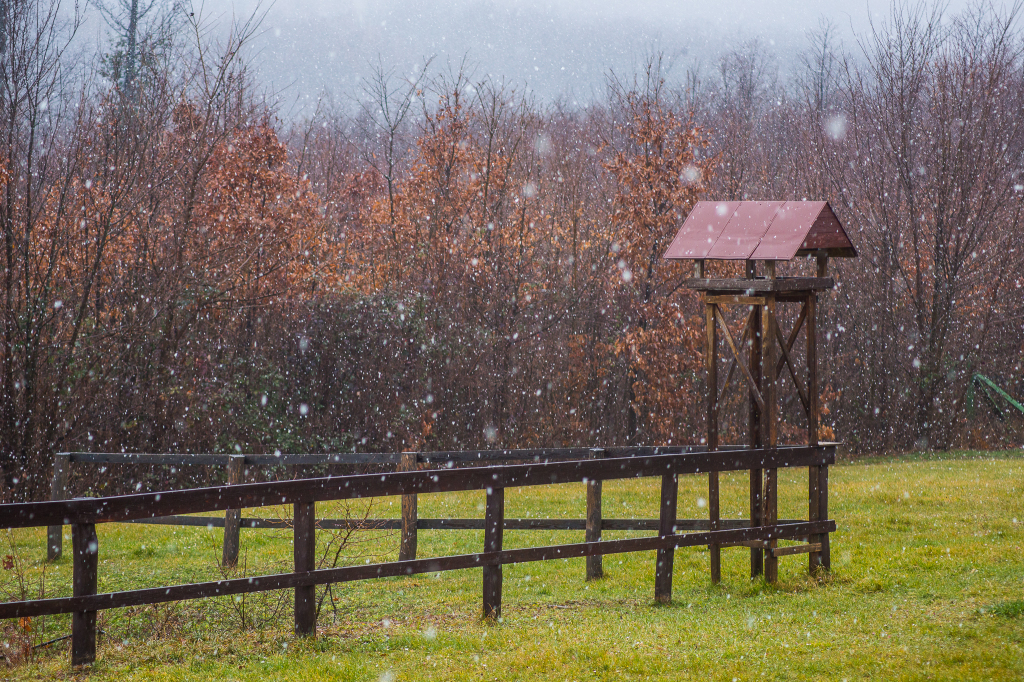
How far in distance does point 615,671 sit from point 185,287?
476 inches

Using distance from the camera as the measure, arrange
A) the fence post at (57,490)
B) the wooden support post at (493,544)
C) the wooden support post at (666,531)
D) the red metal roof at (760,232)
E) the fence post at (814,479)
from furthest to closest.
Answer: the fence post at (57,490)
the fence post at (814,479)
the red metal roof at (760,232)
the wooden support post at (666,531)
the wooden support post at (493,544)

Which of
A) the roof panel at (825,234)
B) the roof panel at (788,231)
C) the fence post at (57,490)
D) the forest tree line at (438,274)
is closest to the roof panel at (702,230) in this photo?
the roof panel at (788,231)

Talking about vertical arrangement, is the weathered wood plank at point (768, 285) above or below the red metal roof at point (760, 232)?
below

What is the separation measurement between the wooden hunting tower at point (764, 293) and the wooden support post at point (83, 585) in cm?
472

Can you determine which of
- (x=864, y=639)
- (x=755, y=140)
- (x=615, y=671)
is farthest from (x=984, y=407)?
(x=755, y=140)

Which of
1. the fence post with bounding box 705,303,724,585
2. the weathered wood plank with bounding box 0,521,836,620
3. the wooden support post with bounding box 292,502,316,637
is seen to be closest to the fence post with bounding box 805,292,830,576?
the fence post with bounding box 705,303,724,585

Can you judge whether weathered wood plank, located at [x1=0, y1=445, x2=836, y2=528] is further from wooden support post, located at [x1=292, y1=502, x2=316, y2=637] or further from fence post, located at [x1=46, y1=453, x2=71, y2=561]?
fence post, located at [x1=46, y1=453, x2=71, y2=561]

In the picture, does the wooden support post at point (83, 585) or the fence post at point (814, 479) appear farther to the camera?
the fence post at point (814, 479)

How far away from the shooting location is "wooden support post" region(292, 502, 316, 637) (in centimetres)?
576

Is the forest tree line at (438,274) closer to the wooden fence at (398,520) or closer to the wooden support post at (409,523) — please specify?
the wooden fence at (398,520)

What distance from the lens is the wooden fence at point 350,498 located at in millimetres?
5273

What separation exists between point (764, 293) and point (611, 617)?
288 centimetres

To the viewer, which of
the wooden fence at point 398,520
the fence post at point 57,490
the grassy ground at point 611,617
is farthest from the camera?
the fence post at point 57,490

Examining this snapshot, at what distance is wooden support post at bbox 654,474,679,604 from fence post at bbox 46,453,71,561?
6.65 m
